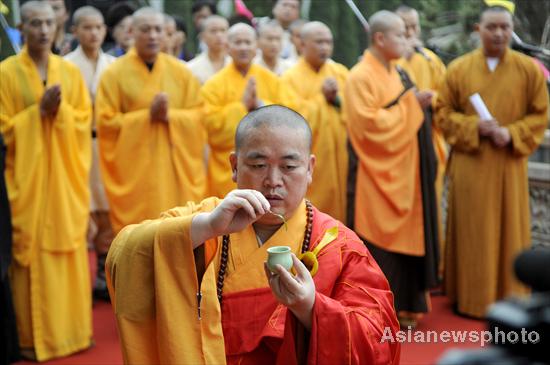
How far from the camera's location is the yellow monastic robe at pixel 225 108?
6023mm

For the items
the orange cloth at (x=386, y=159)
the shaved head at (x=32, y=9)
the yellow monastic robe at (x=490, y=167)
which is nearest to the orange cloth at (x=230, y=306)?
the shaved head at (x=32, y=9)

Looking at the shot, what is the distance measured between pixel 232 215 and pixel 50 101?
2982 mm

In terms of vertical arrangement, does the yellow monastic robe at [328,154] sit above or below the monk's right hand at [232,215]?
below

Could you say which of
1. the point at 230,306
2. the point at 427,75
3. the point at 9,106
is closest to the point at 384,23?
the point at 427,75

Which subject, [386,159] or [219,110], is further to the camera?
[219,110]

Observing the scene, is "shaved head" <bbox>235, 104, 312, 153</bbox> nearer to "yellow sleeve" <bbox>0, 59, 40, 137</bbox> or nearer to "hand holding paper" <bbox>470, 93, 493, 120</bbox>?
"yellow sleeve" <bbox>0, 59, 40, 137</bbox>

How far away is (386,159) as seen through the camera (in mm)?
5602

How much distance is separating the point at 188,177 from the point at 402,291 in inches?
62.8

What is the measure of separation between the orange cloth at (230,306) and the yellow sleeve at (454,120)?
3.40 metres

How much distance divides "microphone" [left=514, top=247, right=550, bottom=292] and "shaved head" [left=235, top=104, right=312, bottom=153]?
4.76 ft

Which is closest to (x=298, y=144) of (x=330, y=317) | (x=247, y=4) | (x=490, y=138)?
(x=330, y=317)

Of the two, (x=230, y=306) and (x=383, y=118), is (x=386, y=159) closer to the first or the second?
(x=383, y=118)

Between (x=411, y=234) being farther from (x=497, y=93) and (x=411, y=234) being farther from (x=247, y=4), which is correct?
(x=247, y=4)

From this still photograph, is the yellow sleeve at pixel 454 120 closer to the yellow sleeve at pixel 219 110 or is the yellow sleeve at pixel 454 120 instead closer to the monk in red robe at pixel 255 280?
the yellow sleeve at pixel 219 110
